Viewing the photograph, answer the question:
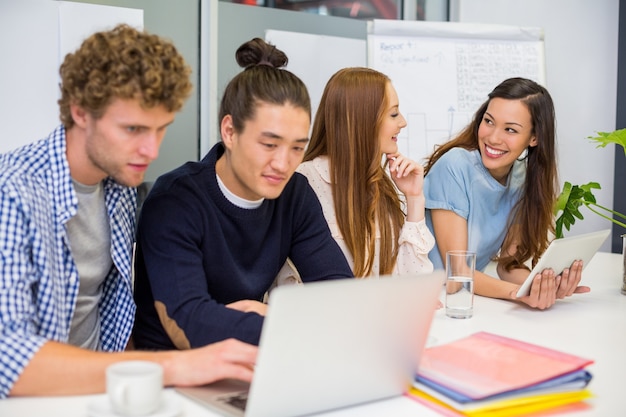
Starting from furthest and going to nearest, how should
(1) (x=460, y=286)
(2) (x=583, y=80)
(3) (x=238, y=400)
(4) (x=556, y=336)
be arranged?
(2) (x=583, y=80) < (1) (x=460, y=286) < (4) (x=556, y=336) < (3) (x=238, y=400)

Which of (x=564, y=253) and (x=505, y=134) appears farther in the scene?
(x=505, y=134)

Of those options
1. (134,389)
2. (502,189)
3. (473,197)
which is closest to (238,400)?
(134,389)

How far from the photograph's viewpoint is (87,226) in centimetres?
138

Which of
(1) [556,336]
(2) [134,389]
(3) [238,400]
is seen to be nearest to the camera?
(2) [134,389]

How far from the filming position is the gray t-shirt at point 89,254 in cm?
137

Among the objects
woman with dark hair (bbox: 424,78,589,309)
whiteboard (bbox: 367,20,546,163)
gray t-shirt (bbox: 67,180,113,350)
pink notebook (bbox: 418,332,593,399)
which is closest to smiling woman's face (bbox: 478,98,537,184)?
woman with dark hair (bbox: 424,78,589,309)

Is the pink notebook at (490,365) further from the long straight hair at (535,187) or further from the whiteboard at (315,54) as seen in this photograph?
the whiteboard at (315,54)

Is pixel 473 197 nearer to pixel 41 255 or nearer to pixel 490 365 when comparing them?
pixel 490 365

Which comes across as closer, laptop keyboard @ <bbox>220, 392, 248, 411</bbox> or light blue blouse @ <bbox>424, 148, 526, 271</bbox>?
laptop keyboard @ <bbox>220, 392, 248, 411</bbox>

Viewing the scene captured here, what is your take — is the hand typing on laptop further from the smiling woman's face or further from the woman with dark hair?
the smiling woman's face

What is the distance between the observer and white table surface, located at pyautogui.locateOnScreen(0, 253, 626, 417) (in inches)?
40.9

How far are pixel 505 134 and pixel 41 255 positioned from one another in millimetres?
1584

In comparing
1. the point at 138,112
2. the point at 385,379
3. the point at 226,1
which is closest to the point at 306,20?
the point at 226,1

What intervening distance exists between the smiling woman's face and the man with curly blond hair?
126cm
